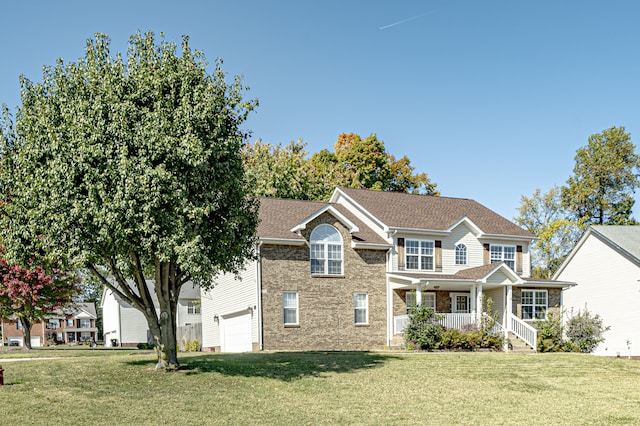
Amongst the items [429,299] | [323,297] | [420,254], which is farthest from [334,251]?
[429,299]

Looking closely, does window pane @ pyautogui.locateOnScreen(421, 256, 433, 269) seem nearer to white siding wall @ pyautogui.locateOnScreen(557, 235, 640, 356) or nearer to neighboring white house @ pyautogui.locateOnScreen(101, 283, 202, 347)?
white siding wall @ pyautogui.locateOnScreen(557, 235, 640, 356)

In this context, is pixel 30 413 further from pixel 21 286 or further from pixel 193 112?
pixel 21 286

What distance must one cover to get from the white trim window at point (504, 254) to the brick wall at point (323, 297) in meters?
6.91

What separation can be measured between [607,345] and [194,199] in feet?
89.9

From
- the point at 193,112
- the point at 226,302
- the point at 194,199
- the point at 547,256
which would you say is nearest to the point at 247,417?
the point at 194,199

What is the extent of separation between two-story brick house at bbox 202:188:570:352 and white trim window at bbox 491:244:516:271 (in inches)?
2.8

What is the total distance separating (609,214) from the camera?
48688mm

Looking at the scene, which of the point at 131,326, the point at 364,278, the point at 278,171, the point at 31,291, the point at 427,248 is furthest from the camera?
the point at 131,326

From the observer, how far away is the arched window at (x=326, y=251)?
29703 mm

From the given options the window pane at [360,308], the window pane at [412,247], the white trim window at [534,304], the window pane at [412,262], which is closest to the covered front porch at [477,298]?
the white trim window at [534,304]

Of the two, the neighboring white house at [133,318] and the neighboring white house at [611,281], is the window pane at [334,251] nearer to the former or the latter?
the neighboring white house at [611,281]

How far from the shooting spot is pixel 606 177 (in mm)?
47938

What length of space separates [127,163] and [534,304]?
24.1 m

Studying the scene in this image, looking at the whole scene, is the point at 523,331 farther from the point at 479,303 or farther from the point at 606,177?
the point at 606,177
